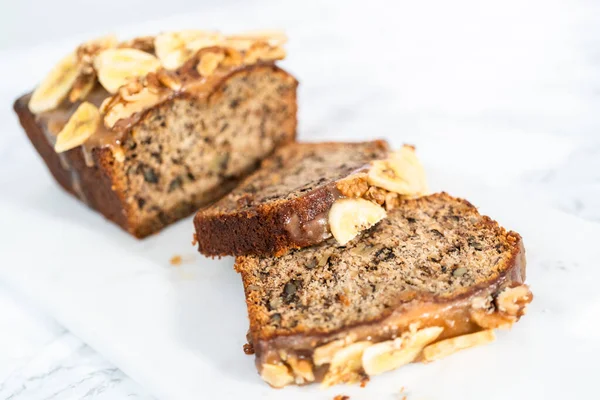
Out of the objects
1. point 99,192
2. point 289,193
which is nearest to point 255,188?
point 289,193

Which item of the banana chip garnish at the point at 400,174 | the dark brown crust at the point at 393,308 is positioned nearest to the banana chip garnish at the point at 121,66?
the banana chip garnish at the point at 400,174

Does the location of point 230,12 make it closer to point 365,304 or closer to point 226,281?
point 226,281

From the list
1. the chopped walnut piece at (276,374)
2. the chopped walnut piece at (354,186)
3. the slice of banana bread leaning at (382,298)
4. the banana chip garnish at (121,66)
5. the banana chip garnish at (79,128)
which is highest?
the banana chip garnish at (121,66)

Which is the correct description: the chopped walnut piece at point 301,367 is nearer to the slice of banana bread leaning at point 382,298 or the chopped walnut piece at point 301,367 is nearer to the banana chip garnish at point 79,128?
the slice of banana bread leaning at point 382,298

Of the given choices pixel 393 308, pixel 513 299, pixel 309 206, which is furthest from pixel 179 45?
pixel 513 299

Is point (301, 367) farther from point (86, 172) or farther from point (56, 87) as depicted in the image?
point (56, 87)

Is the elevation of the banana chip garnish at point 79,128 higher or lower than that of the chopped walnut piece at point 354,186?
higher
